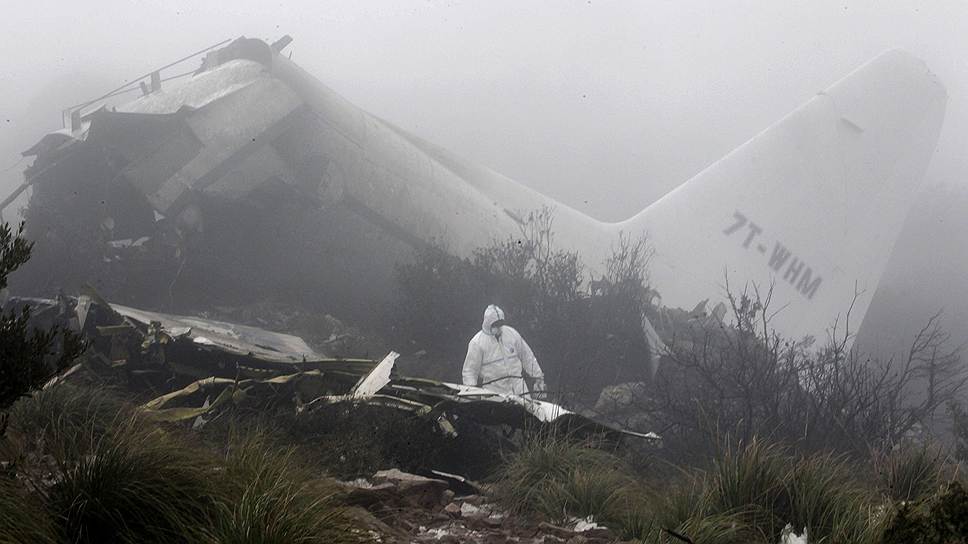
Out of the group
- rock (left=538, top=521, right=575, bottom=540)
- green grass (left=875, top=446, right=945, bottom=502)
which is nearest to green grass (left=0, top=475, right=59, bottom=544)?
rock (left=538, top=521, right=575, bottom=540)

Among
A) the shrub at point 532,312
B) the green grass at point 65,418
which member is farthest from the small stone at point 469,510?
the shrub at point 532,312

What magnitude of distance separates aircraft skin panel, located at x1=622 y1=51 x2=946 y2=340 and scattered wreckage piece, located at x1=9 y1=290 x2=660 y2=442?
8602mm

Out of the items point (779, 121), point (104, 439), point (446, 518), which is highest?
point (779, 121)

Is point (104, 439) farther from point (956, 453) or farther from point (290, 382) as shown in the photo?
point (956, 453)

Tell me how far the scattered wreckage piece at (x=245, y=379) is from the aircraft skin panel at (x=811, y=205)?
339 inches

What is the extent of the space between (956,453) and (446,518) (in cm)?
597

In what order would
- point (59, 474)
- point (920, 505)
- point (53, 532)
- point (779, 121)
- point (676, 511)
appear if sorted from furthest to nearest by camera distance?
1. point (779, 121)
2. point (676, 511)
3. point (59, 474)
4. point (53, 532)
5. point (920, 505)

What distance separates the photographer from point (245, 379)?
272 inches

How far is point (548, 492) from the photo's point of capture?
509cm

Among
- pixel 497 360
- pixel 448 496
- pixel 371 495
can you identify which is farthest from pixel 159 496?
pixel 497 360

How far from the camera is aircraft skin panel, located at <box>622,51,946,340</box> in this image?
15.2 meters

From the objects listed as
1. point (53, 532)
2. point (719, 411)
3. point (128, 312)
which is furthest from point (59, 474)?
point (719, 411)

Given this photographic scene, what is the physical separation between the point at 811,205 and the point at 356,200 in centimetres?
793

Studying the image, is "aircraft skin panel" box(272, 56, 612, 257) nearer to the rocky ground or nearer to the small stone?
the rocky ground
